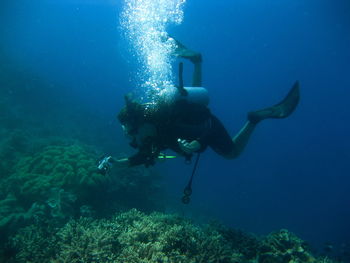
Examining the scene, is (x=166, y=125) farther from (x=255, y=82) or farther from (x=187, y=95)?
(x=255, y=82)

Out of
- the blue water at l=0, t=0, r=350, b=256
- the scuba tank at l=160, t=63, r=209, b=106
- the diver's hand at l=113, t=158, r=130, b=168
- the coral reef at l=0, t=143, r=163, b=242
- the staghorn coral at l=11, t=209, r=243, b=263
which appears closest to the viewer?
the staghorn coral at l=11, t=209, r=243, b=263

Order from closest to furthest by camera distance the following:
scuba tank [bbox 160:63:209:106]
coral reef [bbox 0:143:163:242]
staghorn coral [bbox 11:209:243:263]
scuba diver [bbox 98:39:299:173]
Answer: staghorn coral [bbox 11:209:243:263] < scuba diver [bbox 98:39:299:173] < scuba tank [bbox 160:63:209:106] < coral reef [bbox 0:143:163:242]

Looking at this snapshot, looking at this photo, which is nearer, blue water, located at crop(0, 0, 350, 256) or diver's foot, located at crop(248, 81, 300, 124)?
diver's foot, located at crop(248, 81, 300, 124)

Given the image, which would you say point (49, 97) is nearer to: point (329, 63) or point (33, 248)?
point (33, 248)

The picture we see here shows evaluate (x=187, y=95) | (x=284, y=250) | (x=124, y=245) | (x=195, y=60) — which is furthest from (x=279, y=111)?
(x=124, y=245)

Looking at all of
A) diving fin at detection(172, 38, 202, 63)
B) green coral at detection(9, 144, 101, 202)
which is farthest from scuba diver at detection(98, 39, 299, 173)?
green coral at detection(9, 144, 101, 202)

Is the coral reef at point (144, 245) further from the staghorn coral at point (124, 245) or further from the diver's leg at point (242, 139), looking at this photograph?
the diver's leg at point (242, 139)

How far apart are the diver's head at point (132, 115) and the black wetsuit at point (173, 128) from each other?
15 cm

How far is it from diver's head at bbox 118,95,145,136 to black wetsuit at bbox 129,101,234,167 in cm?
15

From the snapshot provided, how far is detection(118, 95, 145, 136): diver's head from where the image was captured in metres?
5.06

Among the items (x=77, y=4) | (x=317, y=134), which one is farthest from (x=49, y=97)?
(x=317, y=134)

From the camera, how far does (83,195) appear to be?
8.12 m

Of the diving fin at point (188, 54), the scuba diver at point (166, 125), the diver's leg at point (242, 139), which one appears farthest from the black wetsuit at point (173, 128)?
the diving fin at point (188, 54)

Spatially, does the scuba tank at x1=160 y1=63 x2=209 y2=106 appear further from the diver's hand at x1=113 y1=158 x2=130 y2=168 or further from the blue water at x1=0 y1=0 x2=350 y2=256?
the blue water at x1=0 y1=0 x2=350 y2=256
